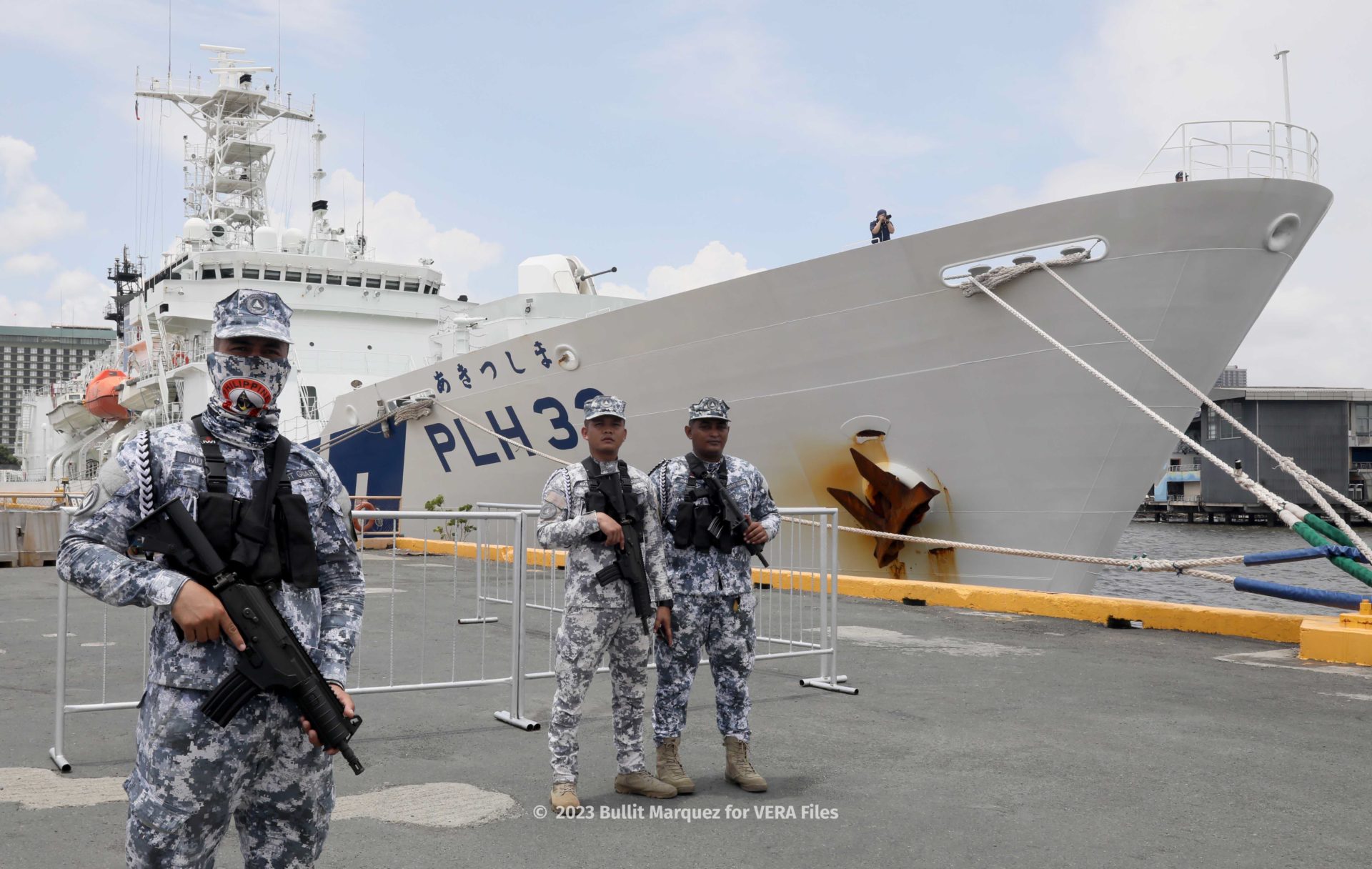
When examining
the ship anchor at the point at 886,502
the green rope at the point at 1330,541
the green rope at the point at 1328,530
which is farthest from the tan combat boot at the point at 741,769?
the ship anchor at the point at 886,502

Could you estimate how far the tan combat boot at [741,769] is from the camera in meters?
3.94

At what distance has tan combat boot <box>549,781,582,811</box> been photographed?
365 cm

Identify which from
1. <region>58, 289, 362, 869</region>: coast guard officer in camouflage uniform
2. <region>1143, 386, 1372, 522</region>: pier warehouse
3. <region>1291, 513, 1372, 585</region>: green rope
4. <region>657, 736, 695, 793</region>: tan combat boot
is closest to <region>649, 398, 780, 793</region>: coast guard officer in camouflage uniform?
<region>657, 736, 695, 793</region>: tan combat boot

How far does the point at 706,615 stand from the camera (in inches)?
159

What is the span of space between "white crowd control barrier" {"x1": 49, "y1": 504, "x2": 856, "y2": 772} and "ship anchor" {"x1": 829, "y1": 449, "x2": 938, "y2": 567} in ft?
2.51

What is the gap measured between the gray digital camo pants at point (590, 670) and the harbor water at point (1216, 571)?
977 centimetres

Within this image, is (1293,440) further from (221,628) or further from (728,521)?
(221,628)

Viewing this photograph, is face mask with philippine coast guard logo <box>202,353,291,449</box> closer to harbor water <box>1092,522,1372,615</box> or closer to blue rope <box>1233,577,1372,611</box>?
blue rope <box>1233,577,1372,611</box>

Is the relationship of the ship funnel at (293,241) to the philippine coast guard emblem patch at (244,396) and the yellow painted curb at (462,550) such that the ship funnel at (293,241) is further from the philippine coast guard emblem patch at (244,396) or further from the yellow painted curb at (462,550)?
the philippine coast guard emblem patch at (244,396)

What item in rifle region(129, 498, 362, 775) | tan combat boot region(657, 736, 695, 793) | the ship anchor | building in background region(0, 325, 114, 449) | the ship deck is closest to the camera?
rifle region(129, 498, 362, 775)

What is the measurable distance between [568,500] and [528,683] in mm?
2757

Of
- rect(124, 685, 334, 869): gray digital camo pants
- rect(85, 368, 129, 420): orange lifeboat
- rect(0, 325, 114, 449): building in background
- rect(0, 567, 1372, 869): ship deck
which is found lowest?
rect(0, 567, 1372, 869): ship deck

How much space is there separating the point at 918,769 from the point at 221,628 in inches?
125

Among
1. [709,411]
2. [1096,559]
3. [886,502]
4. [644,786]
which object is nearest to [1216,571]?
[886,502]
